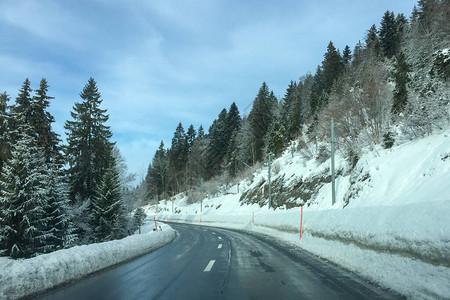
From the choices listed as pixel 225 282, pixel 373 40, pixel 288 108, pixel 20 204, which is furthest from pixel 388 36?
pixel 225 282

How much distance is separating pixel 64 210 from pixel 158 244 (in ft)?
35.3

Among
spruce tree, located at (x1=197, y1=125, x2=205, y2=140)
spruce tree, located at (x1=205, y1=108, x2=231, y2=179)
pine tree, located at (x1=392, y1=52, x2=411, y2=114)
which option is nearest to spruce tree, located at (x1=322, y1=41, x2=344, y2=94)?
pine tree, located at (x1=392, y1=52, x2=411, y2=114)

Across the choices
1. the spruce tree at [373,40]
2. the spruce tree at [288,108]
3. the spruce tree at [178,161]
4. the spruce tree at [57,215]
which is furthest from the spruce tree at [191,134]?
the spruce tree at [57,215]

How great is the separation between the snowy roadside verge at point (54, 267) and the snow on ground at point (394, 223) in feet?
23.1

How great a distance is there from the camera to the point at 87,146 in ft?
109

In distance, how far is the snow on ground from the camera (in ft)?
18.2

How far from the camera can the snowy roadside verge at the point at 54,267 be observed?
18.5 feet

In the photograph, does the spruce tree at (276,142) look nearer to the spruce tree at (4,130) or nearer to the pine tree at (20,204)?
the spruce tree at (4,130)

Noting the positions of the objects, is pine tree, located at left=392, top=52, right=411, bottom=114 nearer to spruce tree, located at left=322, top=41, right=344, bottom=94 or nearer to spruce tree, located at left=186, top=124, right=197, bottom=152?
spruce tree, located at left=322, top=41, right=344, bottom=94

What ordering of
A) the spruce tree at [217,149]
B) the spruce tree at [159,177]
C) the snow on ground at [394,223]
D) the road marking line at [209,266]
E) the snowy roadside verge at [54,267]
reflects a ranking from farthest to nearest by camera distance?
the spruce tree at [159,177] < the spruce tree at [217,149] < the road marking line at [209,266] < the snowy roadside verge at [54,267] < the snow on ground at [394,223]

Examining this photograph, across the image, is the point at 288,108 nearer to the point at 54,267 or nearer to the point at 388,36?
the point at 388,36

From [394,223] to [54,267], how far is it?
7822 mm

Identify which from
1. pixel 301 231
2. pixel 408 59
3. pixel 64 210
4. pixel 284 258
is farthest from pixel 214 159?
pixel 284 258

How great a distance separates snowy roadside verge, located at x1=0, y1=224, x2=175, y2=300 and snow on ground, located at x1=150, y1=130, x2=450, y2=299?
703 centimetres
